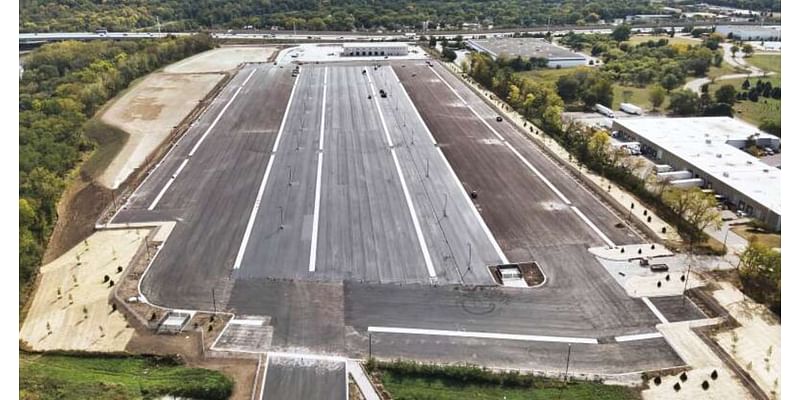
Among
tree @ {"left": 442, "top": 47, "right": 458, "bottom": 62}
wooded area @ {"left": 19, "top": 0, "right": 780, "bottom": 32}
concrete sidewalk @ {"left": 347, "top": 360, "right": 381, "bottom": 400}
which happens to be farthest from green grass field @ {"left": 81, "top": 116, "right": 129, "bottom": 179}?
wooded area @ {"left": 19, "top": 0, "right": 780, "bottom": 32}

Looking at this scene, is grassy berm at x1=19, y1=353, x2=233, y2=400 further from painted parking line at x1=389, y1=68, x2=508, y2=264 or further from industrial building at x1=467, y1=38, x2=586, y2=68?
industrial building at x1=467, y1=38, x2=586, y2=68

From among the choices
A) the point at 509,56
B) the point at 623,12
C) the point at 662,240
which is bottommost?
the point at 662,240

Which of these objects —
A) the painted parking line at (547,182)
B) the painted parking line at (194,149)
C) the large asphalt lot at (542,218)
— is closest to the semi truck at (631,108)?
the large asphalt lot at (542,218)

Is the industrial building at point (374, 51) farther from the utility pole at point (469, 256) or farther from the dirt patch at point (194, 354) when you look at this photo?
the dirt patch at point (194, 354)

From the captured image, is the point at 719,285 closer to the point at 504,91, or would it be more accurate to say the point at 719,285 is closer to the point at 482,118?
the point at 482,118

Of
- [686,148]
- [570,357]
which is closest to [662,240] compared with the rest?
[570,357]

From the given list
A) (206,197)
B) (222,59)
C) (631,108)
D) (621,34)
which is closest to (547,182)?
(206,197)
